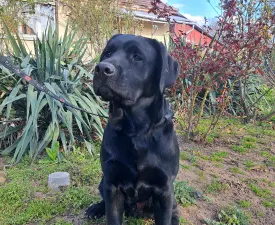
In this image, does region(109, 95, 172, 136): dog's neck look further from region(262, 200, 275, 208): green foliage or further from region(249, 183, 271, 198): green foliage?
region(249, 183, 271, 198): green foliage

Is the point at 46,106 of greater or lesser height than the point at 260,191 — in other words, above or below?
above

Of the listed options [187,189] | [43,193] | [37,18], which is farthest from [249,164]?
[37,18]

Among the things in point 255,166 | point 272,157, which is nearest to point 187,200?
point 255,166

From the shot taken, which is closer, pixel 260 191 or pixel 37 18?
pixel 260 191

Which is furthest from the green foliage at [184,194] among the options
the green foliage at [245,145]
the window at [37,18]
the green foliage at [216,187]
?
the window at [37,18]

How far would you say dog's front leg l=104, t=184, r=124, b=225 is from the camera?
185 centimetres

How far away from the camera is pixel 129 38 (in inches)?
70.1

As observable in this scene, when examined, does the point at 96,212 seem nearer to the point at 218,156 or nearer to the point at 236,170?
the point at 236,170

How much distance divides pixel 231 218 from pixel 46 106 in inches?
101

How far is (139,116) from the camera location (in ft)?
5.89

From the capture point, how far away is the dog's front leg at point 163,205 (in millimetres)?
1845

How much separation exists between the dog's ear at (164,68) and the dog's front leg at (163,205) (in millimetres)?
656

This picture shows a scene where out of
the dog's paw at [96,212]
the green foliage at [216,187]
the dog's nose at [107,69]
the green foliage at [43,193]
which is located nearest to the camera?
the dog's nose at [107,69]

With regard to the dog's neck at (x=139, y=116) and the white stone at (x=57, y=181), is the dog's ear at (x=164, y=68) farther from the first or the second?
the white stone at (x=57, y=181)
